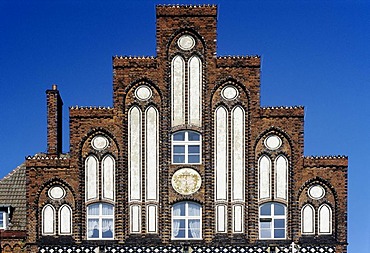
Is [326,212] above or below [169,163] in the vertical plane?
below

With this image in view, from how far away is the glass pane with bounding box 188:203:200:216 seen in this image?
105 feet

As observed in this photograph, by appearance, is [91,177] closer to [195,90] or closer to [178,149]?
[178,149]

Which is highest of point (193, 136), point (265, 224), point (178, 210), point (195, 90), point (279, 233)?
point (195, 90)

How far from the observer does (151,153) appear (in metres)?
32.2

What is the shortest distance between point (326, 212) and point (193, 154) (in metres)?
6.61

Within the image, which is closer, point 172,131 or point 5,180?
point 172,131

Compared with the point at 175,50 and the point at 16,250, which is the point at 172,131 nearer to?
the point at 175,50

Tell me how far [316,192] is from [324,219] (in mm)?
1265

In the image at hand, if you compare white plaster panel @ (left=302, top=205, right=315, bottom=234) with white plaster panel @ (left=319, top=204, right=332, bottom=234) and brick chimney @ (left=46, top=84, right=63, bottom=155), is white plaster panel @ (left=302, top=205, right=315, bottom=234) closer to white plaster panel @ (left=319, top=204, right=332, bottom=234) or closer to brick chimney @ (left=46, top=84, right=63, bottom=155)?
white plaster panel @ (left=319, top=204, right=332, bottom=234)

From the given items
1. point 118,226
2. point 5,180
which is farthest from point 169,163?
point 5,180

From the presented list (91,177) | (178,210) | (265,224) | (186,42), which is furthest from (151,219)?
(186,42)

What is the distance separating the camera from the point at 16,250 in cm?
3180

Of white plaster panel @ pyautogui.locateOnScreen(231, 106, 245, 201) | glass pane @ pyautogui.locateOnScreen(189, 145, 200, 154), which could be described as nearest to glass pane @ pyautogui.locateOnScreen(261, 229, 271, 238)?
white plaster panel @ pyautogui.locateOnScreen(231, 106, 245, 201)

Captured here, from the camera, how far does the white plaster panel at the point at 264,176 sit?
3178 cm
